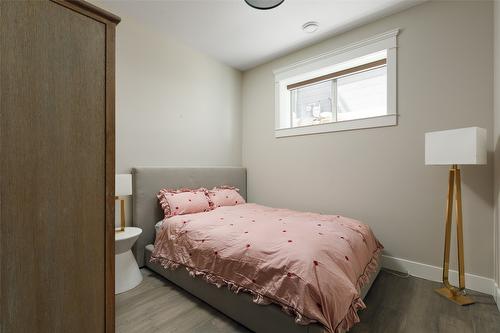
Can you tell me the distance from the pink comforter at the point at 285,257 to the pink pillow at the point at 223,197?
18.1 inches

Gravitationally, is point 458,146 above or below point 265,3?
below

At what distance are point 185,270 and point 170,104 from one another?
206 cm

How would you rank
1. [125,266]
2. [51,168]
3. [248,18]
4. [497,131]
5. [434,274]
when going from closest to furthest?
1. [51,168]
2. [497,131]
3. [125,266]
4. [434,274]
5. [248,18]

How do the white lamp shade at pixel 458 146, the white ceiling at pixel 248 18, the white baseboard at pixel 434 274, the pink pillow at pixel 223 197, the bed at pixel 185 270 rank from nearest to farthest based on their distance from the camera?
the bed at pixel 185 270, the white lamp shade at pixel 458 146, the white baseboard at pixel 434 274, the white ceiling at pixel 248 18, the pink pillow at pixel 223 197

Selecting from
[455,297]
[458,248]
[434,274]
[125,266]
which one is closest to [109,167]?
[125,266]

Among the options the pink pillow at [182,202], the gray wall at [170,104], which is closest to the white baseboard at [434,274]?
the pink pillow at [182,202]

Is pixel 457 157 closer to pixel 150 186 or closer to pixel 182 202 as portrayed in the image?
pixel 182 202

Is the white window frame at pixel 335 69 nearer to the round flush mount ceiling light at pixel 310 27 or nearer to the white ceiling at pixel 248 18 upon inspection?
the white ceiling at pixel 248 18

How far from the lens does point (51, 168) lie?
2.52 ft

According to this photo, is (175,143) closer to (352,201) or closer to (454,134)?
(352,201)

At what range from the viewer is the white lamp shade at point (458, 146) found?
1.76 m

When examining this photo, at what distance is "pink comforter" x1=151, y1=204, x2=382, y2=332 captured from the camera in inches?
50.9

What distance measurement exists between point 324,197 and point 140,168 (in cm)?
226

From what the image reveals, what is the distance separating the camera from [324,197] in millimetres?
3023
